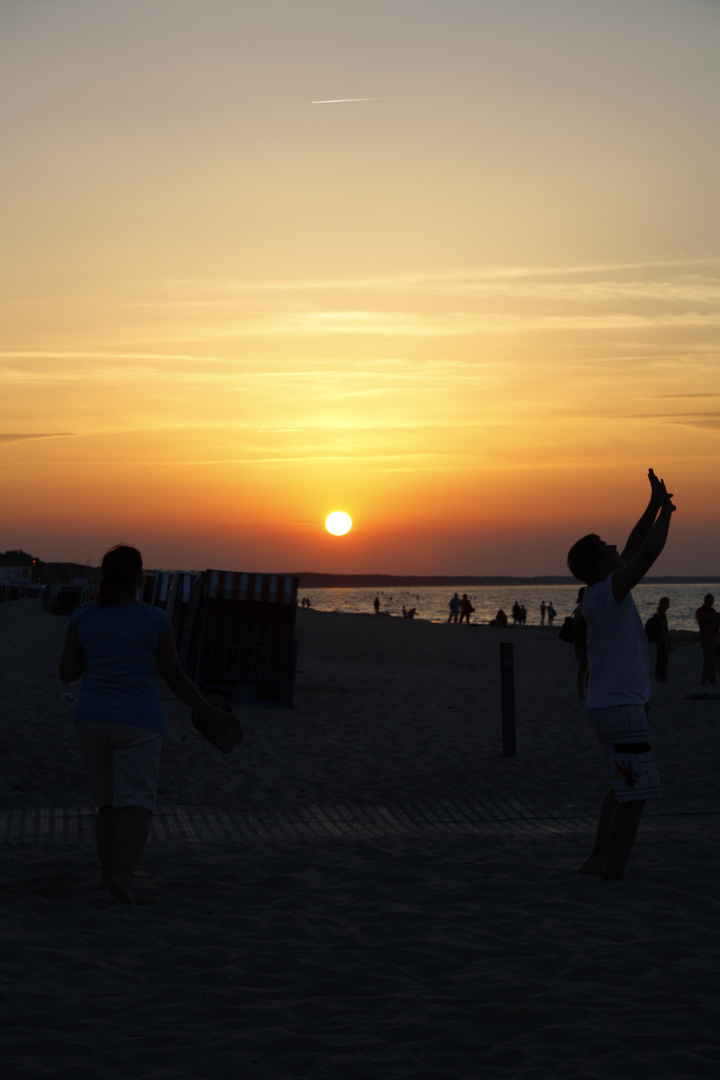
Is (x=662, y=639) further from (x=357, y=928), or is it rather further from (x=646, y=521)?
(x=357, y=928)

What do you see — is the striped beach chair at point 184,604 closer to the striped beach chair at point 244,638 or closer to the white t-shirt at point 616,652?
the striped beach chair at point 244,638

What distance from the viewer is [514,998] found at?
373cm

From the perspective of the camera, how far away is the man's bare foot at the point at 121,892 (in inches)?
190

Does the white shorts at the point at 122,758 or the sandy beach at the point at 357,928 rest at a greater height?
the white shorts at the point at 122,758

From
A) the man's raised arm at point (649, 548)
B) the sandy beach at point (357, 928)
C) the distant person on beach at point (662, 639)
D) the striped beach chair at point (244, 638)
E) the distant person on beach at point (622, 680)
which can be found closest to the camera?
the sandy beach at point (357, 928)

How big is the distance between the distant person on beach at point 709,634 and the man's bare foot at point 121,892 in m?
14.4

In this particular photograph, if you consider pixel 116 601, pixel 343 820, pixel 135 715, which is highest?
pixel 116 601

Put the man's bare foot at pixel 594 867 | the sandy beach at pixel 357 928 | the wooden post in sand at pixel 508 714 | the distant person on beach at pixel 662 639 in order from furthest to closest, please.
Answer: the distant person on beach at pixel 662 639 < the wooden post in sand at pixel 508 714 < the man's bare foot at pixel 594 867 < the sandy beach at pixel 357 928

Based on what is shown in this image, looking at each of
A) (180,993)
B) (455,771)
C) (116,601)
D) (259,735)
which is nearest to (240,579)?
(259,735)

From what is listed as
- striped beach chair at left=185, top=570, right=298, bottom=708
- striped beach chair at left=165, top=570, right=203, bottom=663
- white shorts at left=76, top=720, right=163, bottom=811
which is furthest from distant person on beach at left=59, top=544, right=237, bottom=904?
striped beach chair at left=165, top=570, right=203, bottom=663

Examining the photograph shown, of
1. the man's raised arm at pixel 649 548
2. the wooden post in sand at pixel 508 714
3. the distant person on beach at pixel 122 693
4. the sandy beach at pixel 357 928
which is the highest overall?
the man's raised arm at pixel 649 548

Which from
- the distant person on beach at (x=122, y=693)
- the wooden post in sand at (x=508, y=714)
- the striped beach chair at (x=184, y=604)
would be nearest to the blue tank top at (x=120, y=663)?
the distant person on beach at (x=122, y=693)

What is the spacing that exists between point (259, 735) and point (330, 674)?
30.8 ft

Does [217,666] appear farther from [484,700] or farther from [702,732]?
[702,732]
